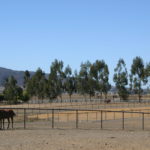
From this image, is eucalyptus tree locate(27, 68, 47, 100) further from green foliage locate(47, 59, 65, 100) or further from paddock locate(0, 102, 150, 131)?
paddock locate(0, 102, 150, 131)

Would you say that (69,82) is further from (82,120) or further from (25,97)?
(82,120)

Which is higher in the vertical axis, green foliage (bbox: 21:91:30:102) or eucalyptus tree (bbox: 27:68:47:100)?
eucalyptus tree (bbox: 27:68:47:100)

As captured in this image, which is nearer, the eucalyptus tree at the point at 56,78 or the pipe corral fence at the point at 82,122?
the pipe corral fence at the point at 82,122

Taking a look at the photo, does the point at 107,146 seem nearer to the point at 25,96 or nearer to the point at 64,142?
the point at 64,142

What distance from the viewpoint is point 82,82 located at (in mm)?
156250

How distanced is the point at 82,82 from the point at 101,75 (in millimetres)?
8851

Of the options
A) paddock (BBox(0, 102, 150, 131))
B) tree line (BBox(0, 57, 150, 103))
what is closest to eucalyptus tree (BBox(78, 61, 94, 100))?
tree line (BBox(0, 57, 150, 103))

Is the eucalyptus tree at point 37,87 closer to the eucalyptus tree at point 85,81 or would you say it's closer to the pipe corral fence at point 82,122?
the eucalyptus tree at point 85,81

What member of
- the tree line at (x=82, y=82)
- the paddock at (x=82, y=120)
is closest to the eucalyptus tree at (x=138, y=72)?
the tree line at (x=82, y=82)

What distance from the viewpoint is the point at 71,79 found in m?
162

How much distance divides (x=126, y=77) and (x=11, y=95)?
1581 inches

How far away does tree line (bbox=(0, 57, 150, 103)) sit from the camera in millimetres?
139375

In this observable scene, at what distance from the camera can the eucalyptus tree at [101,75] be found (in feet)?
491

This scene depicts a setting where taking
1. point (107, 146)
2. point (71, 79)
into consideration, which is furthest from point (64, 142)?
point (71, 79)
